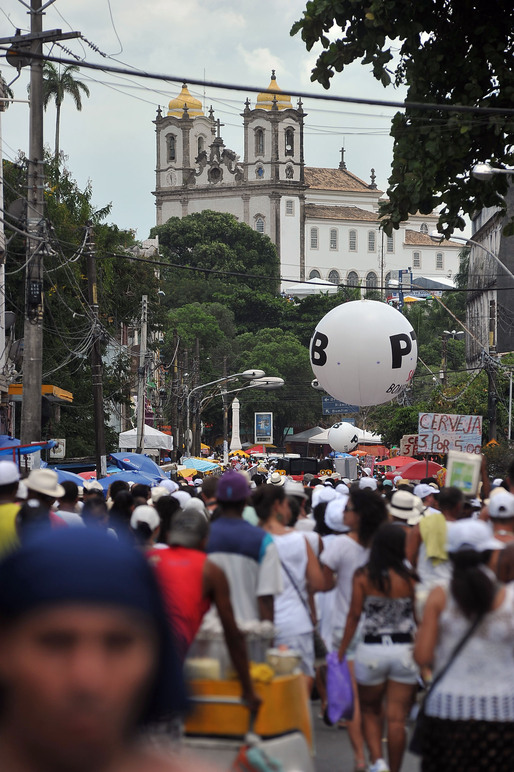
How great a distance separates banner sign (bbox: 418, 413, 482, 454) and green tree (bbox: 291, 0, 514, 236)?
555 cm

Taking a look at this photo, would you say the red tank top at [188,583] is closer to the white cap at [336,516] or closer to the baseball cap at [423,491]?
the white cap at [336,516]

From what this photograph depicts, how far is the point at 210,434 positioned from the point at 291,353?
9.94 m

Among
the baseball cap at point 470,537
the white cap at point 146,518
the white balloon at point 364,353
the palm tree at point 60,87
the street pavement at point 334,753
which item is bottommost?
the street pavement at point 334,753

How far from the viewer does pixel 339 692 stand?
7.75 metres

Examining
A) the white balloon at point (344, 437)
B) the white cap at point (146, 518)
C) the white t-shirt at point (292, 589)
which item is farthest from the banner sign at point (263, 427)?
the white t-shirt at point (292, 589)

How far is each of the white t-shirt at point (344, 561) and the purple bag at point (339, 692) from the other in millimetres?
353

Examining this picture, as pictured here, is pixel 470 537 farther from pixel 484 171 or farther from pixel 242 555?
pixel 484 171

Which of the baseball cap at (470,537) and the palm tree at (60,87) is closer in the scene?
the baseball cap at (470,537)

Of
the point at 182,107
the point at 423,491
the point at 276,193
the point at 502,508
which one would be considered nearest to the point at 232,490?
the point at 502,508

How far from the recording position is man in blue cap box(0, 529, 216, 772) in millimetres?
1586

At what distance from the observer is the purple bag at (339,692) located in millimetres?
7727

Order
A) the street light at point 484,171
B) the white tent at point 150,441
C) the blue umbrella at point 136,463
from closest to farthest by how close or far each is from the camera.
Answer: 1. the street light at point 484,171
2. the blue umbrella at point 136,463
3. the white tent at point 150,441

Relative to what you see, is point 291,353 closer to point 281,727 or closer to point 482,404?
point 482,404

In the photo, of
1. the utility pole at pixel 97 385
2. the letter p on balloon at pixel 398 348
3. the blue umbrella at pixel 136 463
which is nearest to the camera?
the letter p on balloon at pixel 398 348
